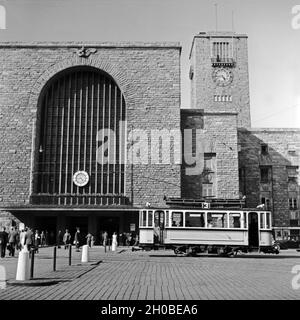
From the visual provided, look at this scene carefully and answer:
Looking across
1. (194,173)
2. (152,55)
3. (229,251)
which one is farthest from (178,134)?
(229,251)

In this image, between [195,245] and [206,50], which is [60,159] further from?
[206,50]

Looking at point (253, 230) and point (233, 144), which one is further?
point (233, 144)

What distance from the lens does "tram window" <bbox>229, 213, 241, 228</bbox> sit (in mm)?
24420

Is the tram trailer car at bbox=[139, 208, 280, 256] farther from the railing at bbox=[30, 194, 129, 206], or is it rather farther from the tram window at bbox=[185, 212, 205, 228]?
the railing at bbox=[30, 194, 129, 206]

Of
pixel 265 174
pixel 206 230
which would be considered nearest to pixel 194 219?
pixel 206 230

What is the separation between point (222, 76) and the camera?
6575 centimetres

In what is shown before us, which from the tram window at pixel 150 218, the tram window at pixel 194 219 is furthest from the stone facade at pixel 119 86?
the tram window at pixel 194 219

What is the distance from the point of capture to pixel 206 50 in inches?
2611

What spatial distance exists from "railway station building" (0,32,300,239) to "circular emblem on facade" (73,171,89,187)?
0.09 metres

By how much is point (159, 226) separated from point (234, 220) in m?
4.02

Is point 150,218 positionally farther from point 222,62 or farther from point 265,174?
point 222,62

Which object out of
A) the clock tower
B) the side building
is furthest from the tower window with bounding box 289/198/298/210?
the clock tower

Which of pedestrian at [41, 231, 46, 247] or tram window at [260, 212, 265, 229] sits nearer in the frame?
tram window at [260, 212, 265, 229]
